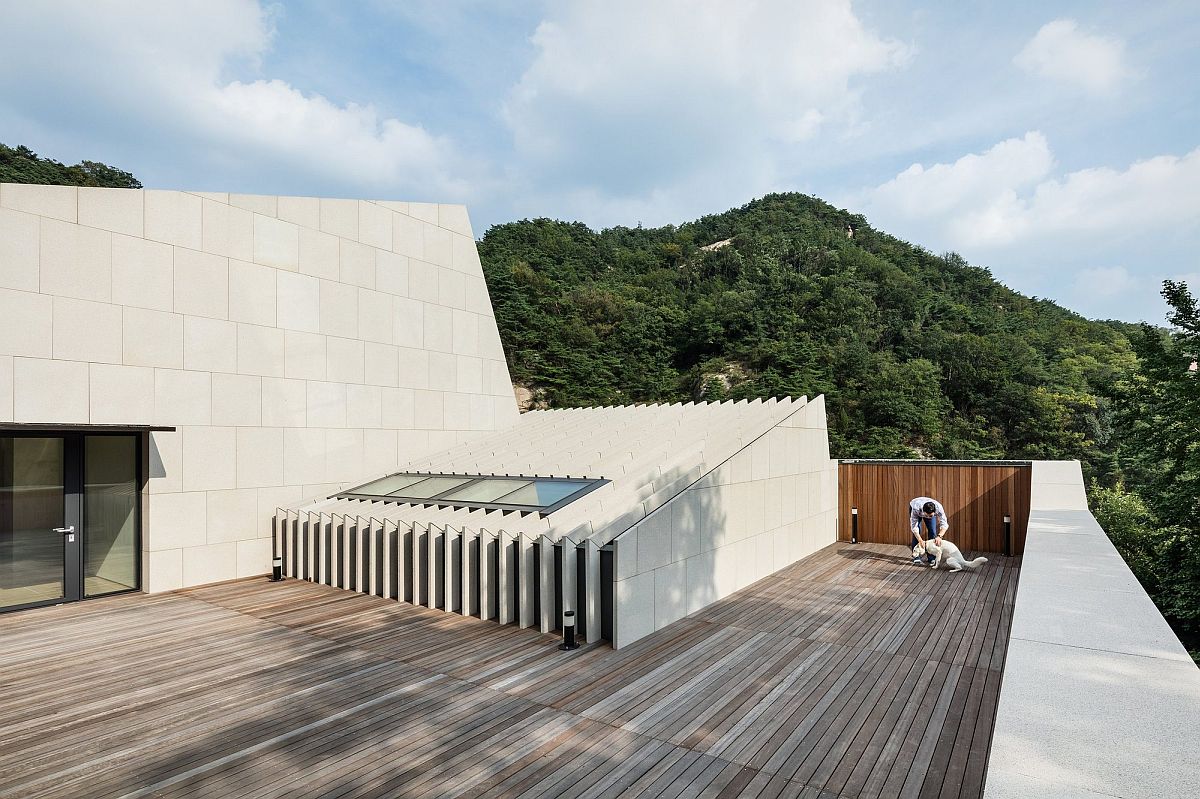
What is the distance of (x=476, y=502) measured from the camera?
321 inches

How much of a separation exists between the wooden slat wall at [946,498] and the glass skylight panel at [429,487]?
324 inches

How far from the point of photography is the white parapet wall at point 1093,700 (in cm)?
186

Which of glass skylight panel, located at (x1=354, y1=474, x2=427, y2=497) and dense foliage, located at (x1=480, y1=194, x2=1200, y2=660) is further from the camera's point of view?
dense foliage, located at (x1=480, y1=194, x2=1200, y2=660)

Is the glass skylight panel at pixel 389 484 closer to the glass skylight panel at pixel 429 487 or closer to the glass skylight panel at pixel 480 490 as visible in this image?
the glass skylight panel at pixel 480 490

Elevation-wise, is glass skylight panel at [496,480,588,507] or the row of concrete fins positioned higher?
glass skylight panel at [496,480,588,507]

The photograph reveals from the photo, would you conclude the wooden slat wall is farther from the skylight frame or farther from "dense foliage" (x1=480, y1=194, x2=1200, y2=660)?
"dense foliage" (x1=480, y1=194, x2=1200, y2=660)

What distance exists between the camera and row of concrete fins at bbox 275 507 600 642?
609 centimetres

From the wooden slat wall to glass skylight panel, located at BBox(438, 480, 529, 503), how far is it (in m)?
7.64

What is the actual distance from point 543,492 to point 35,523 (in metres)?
6.59

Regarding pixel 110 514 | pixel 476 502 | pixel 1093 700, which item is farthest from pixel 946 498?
pixel 110 514

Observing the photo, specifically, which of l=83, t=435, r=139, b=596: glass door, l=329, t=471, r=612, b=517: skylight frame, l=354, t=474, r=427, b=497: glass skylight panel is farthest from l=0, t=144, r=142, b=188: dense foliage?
l=329, t=471, r=612, b=517: skylight frame

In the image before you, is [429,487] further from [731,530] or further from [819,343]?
[819,343]

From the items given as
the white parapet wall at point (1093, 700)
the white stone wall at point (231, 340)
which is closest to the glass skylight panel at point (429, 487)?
the white stone wall at point (231, 340)

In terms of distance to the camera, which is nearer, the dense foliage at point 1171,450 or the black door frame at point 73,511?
the black door frame at point 73,511
